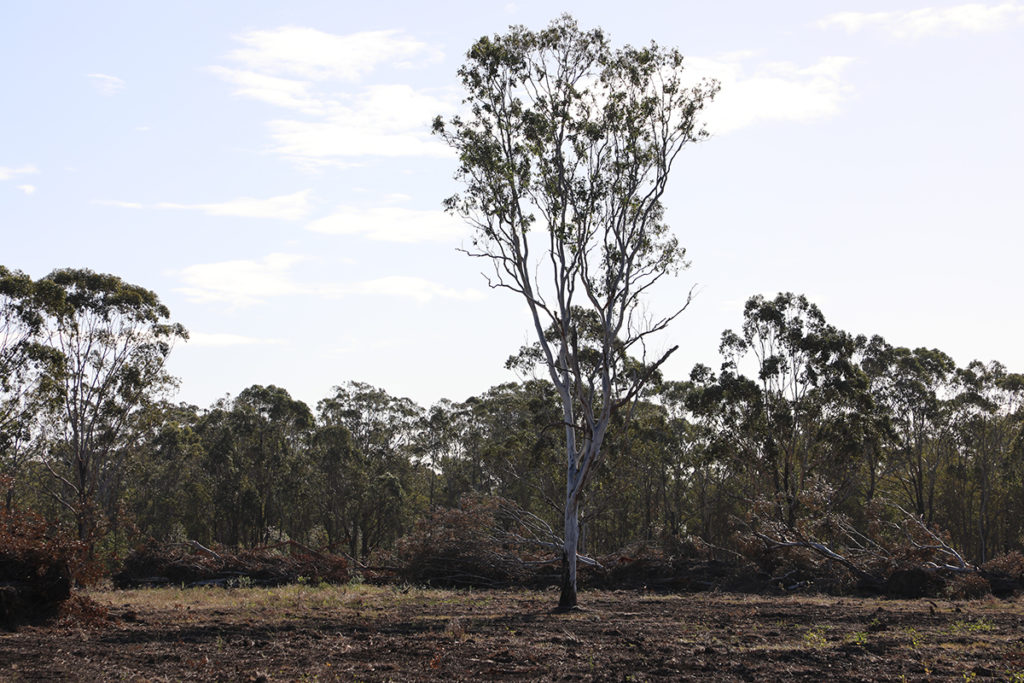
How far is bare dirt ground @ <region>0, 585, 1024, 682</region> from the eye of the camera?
9367mm

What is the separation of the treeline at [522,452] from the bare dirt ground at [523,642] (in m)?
4.25

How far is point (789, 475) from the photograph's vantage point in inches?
1423

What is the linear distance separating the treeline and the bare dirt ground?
4.25m

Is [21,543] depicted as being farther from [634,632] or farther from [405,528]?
[405,528]

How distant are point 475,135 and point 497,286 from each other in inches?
138

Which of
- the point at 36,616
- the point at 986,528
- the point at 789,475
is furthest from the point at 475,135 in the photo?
the point at 986,528

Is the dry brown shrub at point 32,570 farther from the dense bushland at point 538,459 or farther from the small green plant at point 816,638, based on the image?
the small green plant at point 816,638

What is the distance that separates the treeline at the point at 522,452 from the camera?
30.5m

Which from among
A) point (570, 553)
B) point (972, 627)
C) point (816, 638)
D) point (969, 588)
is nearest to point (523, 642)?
point (816, 638)

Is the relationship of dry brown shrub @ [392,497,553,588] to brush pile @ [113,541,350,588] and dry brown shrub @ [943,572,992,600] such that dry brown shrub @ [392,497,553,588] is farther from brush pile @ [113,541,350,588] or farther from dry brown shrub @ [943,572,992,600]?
dry brown shrub @ [943,572,992,600]

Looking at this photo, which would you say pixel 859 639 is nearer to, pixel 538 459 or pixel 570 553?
pixel 570 553

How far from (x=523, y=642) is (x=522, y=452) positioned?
26.7 metres

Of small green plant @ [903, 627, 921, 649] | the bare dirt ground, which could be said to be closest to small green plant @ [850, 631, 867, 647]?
the bare dirt ground

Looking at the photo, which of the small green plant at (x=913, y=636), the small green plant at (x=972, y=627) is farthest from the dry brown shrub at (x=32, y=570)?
the small green plant at (x=972, y=627)
